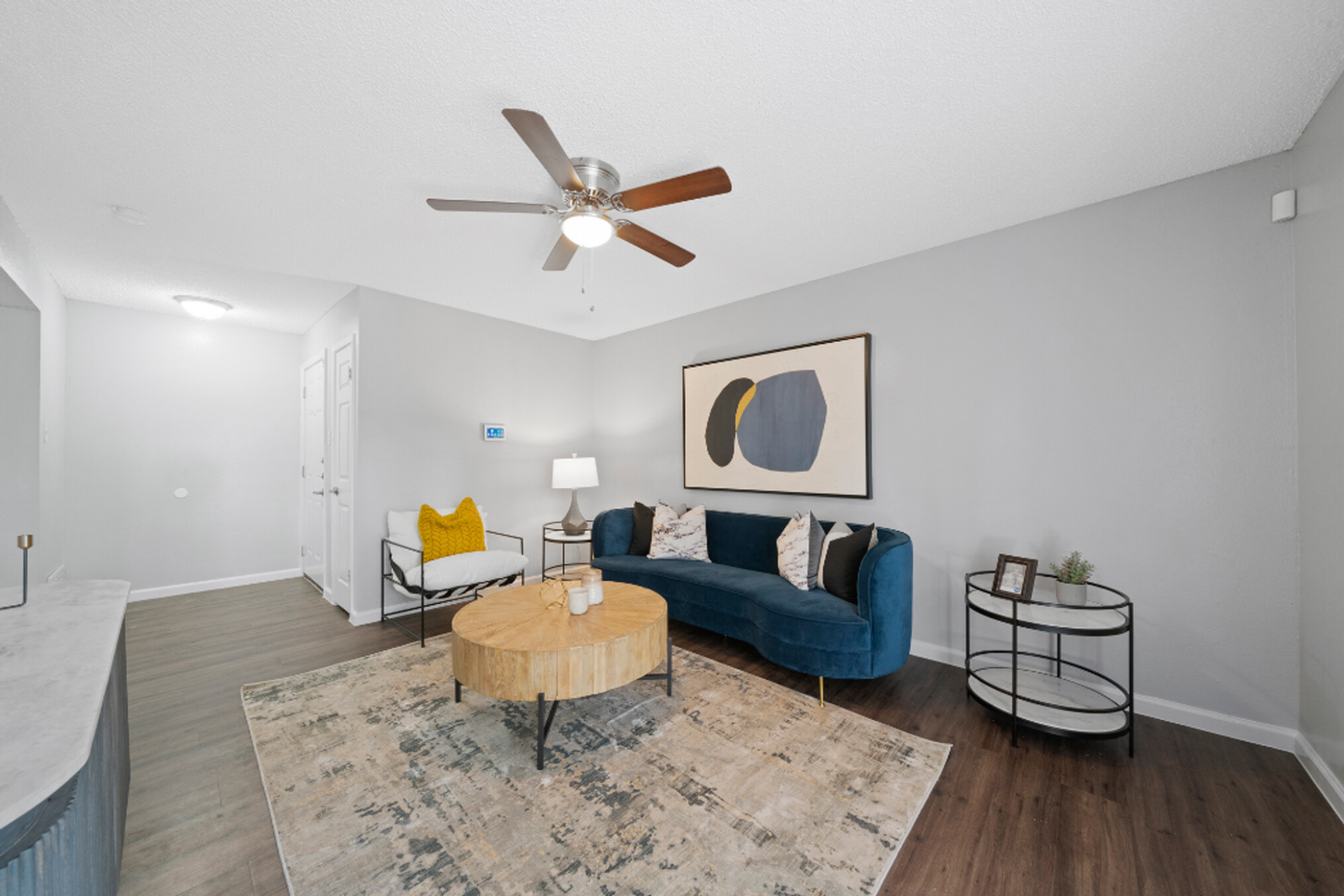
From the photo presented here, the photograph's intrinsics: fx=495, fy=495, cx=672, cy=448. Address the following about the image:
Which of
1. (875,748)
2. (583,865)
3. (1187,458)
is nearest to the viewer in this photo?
(583,865)

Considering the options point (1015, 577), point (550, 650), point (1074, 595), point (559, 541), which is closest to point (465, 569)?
point (559, 541)

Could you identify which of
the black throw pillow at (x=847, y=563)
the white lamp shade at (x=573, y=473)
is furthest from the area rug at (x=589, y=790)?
the white lamp shade at (x=573, y=473)

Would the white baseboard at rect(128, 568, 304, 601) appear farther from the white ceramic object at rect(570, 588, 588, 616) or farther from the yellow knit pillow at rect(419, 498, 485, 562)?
the white ceramic object at rect(570, 588, 588, 616)

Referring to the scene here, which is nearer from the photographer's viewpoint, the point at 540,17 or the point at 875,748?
the point at 540,17

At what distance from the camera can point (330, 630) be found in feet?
11.6

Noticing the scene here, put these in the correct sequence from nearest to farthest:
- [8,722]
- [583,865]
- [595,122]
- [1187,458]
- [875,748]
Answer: [8,722], [583,865], [595,122], [875,748], [1187,458]

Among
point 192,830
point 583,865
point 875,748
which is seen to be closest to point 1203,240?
point 875,748

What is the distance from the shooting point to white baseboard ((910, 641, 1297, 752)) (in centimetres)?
208

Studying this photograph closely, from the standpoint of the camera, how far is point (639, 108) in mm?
1824

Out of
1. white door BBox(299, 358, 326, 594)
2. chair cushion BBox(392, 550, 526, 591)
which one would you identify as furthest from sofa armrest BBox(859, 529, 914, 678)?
white door BBox(299, 358, 326, 594)

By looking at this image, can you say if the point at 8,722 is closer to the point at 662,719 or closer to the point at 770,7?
the point at 662,719

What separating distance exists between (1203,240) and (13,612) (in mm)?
4713

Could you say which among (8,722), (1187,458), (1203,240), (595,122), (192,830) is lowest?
(192,830)

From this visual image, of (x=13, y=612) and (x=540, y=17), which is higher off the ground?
(x=540, y=17)
